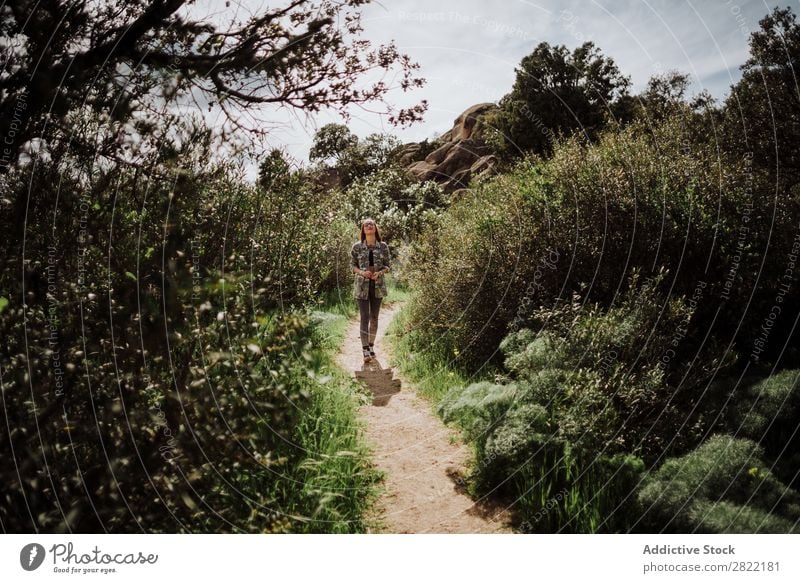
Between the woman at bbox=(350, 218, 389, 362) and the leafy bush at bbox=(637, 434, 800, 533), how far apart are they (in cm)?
516

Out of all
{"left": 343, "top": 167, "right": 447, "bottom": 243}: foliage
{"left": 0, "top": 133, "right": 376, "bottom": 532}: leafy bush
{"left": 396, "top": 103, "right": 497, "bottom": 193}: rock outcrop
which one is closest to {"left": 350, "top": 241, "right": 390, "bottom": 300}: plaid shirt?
{"left": 0, "top": 133, "right": 376, "bottom": 532}: leafy bush

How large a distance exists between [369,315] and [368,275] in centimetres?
81

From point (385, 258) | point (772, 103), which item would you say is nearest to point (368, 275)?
point (385, 258)

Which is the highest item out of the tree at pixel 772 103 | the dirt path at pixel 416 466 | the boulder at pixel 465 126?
the boulder at pixel 465 126

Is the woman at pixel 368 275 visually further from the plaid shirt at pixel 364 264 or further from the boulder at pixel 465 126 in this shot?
the boulder at pixel 465 126

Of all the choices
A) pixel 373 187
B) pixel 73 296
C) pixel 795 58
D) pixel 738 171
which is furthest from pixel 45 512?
pixel 373 187

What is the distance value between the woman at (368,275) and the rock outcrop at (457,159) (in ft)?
45.1

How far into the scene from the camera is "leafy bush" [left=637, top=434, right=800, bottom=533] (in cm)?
319

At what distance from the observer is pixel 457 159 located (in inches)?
906

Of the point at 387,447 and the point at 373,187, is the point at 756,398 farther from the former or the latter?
the point at 373,187

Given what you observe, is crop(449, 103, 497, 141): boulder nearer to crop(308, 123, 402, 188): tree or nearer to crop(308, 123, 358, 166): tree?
crop(308, 123, 402, 188): tree

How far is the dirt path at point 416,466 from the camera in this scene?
3799 millimetres

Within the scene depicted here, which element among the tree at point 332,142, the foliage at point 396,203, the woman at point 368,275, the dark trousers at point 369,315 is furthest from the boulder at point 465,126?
the tree at point 332,142

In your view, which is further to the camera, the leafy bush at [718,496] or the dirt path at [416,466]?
the dirt path at [416,466]
